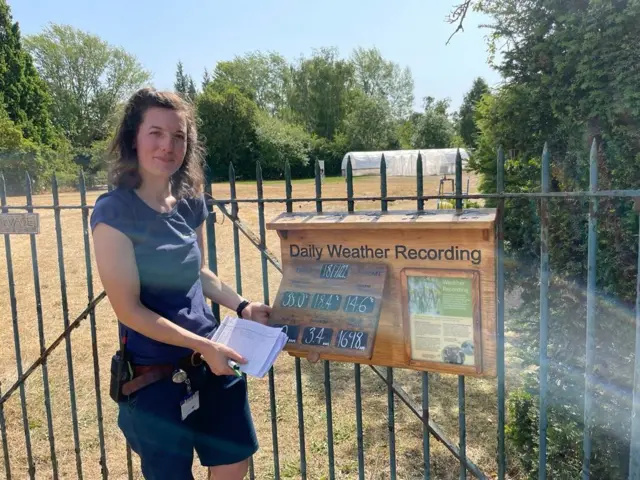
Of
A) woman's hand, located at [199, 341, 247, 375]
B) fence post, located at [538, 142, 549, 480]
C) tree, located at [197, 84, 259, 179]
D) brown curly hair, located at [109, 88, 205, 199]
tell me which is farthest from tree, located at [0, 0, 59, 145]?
fence post, located at [538, 142, 549, 480]

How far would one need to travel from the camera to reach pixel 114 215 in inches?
71.3

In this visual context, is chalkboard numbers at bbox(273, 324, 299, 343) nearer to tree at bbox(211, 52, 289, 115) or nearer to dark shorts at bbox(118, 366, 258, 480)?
dark shorts at bbox(118, 366, 258, 480)

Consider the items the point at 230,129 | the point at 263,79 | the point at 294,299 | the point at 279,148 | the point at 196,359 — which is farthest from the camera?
the point at 263,79

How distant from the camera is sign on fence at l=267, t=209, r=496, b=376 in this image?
1.98 m

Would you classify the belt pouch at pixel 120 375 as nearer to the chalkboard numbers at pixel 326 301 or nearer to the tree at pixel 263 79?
the chalkboard numbers at pixel 326 301

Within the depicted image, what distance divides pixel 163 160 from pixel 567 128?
7.01ft

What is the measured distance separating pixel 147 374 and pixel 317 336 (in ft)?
2.29

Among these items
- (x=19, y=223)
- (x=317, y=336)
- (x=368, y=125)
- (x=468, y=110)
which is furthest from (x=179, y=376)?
(x=468, y=110)

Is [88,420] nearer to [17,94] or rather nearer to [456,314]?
[456,314]

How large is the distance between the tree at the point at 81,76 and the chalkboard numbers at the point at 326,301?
45.6m

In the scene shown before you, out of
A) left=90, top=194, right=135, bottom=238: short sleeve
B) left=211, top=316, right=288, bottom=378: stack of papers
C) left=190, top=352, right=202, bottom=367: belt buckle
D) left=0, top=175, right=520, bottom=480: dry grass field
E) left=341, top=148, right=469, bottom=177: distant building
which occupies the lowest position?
left=0, top=175, right=520, bottom=480: dry grass field

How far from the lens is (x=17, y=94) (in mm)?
29812

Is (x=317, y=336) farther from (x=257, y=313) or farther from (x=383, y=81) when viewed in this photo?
(x=383, y=81)

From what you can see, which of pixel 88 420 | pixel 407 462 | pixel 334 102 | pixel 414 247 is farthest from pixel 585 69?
pixel 334 102
